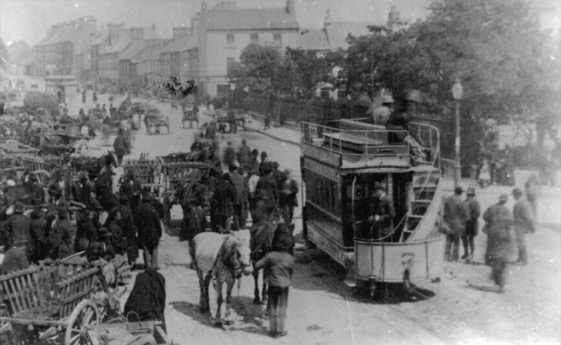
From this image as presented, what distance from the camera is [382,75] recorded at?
92.5ft

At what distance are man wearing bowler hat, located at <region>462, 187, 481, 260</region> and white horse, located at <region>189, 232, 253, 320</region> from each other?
5.25 m

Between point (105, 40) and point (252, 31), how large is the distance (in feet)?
42.0

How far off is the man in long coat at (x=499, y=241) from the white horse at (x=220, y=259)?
4.44 meters

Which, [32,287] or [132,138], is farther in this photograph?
[132,138]

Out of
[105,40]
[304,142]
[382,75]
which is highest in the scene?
[105,40]

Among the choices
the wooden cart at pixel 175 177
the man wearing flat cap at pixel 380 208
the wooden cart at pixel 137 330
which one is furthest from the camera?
the wooden cart at pixel 175 177

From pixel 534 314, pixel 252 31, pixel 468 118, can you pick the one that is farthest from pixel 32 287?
pixel 252 31

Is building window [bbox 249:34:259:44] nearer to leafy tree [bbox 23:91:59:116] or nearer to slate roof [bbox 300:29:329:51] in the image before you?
slate roof [bbox 300:29:329:51]

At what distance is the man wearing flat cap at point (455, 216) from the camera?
13.0 meters

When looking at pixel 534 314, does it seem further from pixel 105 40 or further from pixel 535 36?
pixel 105 40

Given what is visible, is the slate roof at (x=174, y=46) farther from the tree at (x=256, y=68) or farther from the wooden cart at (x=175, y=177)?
the tree at (x=256, y=68)

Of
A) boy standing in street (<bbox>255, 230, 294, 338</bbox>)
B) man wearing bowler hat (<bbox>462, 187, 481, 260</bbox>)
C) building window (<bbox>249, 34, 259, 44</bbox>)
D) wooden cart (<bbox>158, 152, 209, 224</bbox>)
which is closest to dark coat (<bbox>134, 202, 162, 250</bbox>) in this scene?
boy standing in street (<bbox>255, 230, 294, 338</bbox>)

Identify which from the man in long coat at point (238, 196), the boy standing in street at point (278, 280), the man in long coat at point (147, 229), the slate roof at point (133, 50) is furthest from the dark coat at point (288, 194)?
the slate roof at point (133, 50)

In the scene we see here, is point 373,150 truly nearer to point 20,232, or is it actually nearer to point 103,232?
point 103,232
